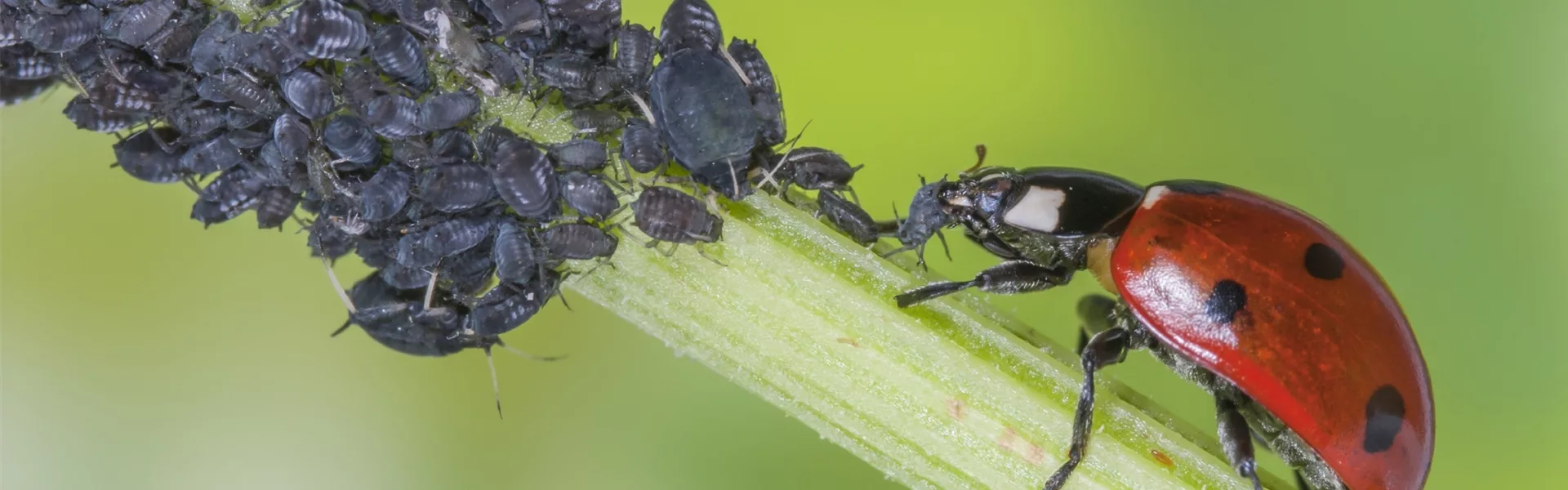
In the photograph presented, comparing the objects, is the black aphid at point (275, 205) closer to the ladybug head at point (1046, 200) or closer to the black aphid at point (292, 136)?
the black aphid at point (292, 136)

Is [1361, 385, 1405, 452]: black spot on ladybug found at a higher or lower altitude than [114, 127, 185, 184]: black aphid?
lower

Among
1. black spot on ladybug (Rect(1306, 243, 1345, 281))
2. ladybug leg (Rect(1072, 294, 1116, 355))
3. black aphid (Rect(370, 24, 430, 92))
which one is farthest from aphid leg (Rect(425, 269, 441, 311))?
black spot on ladybug (Rect(1306, 243, 1345, 281))

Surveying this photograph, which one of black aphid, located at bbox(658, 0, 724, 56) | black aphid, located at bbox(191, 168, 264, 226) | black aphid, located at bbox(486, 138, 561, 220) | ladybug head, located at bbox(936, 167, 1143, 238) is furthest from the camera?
ladybug head, located at bbox(936, 167, 1143, 238)


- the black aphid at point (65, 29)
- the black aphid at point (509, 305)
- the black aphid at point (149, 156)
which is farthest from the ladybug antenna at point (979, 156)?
the black aphid at point (65, 29)

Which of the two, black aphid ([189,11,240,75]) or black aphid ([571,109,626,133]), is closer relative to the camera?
black aphid ([189,11,240,75])

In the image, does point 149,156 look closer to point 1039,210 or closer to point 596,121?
point 596,121

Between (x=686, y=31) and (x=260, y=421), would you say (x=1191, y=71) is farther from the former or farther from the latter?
(x=260, y=421)

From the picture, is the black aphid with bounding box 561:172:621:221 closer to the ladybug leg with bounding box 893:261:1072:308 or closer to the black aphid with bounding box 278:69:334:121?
the black aphid with bounding box 278:69:334:121
